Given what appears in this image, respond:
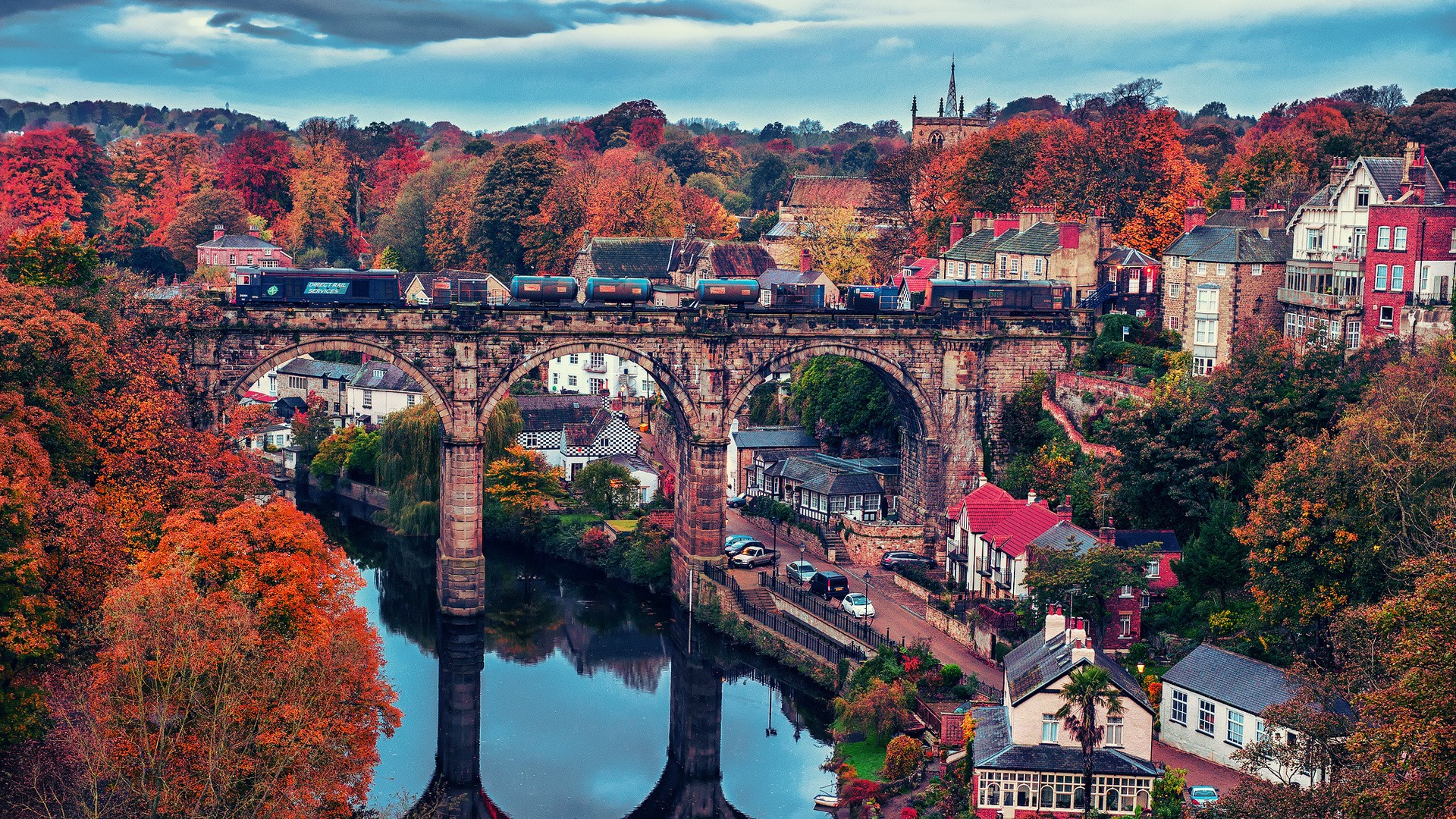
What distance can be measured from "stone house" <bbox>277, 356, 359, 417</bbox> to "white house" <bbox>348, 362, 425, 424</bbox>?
178 centimetres

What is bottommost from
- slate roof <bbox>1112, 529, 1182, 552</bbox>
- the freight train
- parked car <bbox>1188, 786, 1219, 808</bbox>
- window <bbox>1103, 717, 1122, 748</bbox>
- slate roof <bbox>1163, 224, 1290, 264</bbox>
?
parked car <bbox>1188, 786, 1219, 808</bbox>

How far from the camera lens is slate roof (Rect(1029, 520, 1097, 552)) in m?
58.5

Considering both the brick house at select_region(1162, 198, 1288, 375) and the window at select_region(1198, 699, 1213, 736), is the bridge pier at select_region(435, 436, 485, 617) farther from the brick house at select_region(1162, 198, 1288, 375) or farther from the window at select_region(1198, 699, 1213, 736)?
the brick house at select_region(1162, 198, 1288, 375)

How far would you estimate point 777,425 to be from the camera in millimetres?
97562

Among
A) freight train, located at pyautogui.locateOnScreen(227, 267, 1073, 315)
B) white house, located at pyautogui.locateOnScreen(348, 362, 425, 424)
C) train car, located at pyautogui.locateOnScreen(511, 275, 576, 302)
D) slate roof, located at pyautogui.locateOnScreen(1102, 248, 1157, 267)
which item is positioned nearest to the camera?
freight train, located at pyautogui.locateOnScreen(227, 267, 1073, 315)

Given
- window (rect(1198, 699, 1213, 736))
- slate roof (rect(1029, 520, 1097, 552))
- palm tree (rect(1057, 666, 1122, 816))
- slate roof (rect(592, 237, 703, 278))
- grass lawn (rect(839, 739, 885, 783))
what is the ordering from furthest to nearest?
slate roof (rect(592, 237, 703, 278)) → slate roof (rect(1029, 520, 1097, 552)) → grass lawn (rect(839, 739, 885, 783)) → window (rect(1198, 699, 1213, 736)) → palm tree (rect(1057, 666, 1122, 816))

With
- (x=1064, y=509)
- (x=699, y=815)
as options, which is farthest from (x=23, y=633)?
(x=1064, y=509)

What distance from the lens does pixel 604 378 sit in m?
112

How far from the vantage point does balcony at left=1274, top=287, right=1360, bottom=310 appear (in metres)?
67.7

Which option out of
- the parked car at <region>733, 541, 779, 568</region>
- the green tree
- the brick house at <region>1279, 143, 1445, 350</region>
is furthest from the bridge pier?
the brick house at <region>1279, 143, 1445, 350</region>

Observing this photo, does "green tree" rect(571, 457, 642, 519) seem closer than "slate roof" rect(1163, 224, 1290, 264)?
No

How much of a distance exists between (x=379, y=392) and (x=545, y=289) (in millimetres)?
34310

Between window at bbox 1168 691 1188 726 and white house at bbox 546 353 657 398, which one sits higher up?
white house at bbox 546 353 657 398

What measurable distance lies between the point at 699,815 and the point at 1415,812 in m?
27.4
